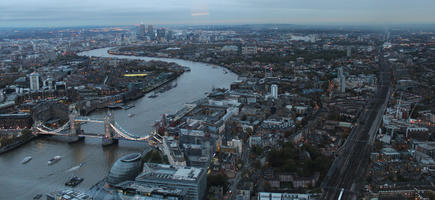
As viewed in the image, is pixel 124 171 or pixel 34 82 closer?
pixel 124 171

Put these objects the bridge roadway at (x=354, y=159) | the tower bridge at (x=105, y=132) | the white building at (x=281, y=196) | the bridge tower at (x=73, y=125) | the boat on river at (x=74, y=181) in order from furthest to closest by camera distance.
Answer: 1. the bridge tower at (x=73, y=125)
2. the tower bridge at (x=105, y=132)
3. the boat on river at (x=74, y=181)
4. the bridge roadway at (x=354, y=159)
5. the white building at (x=281, y=196)

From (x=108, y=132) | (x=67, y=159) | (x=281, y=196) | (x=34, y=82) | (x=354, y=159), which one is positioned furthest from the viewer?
(x=34, y=82)

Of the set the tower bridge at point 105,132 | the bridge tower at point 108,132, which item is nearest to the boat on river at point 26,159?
the tower bridge at point 105,132

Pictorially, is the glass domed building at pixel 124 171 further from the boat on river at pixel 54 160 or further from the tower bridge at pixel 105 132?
the boat on river at pixel 54 160

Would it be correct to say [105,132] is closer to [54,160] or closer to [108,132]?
[108,132]

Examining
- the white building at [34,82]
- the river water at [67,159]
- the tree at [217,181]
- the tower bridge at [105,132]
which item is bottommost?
the river water at [67,159]

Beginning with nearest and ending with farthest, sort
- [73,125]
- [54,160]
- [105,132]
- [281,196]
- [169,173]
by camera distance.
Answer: [281,196]
[169,173]
[54,160]
[105,132]
[73,125]

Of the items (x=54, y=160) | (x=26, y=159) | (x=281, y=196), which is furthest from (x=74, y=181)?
(x=281, y=196)

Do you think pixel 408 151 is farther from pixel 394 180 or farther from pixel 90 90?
pixel 90 90
